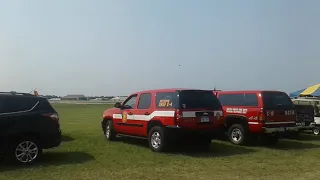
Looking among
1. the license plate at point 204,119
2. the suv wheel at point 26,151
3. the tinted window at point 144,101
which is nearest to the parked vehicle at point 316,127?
the license plate at point 204,119

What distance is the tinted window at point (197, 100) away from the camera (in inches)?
430

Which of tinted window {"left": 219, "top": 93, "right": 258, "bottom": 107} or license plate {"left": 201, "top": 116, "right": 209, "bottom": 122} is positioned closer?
license plate {"left": 201, "top": 116, "right": 209, "bottom": 122}

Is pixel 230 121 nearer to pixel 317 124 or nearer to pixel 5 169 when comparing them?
pixel 317 124

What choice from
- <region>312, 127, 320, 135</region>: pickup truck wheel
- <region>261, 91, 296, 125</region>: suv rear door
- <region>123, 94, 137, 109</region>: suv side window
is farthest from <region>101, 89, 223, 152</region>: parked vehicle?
<region>312, 127, 320, 135</region>: pickup truck wheel

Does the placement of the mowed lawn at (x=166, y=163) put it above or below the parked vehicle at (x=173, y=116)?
below

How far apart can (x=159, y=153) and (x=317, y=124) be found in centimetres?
863

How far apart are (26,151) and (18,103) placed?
1.16 metres

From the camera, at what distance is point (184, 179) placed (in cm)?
784

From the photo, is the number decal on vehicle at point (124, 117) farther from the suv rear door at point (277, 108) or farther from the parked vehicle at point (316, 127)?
the parked vehicle at point (316, 127)

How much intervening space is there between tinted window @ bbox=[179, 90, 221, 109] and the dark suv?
339cm

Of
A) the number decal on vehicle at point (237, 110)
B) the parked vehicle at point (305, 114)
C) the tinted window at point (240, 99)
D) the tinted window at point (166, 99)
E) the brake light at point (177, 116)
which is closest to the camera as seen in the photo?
the brake light at point (177, 116)

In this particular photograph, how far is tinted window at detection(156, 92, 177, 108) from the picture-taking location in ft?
36.1

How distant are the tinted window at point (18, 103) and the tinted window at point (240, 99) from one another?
680cm

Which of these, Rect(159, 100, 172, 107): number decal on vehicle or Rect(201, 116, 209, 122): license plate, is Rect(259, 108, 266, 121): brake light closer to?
Rect(201, 116, 209, 122): license plate
